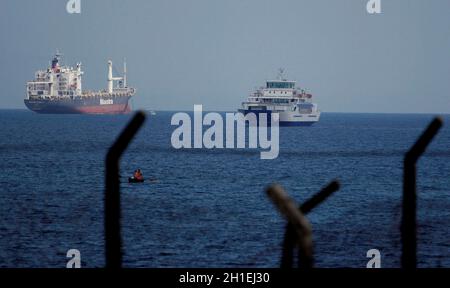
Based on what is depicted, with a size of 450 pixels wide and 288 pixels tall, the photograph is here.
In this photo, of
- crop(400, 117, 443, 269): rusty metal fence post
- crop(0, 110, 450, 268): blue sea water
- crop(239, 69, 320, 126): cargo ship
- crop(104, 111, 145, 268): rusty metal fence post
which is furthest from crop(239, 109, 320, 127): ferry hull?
crop(104, 111, 145, 268): rusty metal fence post

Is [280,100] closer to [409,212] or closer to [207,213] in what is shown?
[207,213]

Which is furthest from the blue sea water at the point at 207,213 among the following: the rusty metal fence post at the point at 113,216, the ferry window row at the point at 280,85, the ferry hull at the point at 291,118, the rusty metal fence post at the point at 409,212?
the ferry window row at the point at 280,85

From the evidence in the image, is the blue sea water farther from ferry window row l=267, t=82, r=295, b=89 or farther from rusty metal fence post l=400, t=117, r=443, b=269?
ferry window row l=267, t=82, r=295, b=89

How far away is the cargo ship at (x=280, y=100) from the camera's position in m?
144

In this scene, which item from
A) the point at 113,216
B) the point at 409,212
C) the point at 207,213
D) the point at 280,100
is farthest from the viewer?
the point at 280,100

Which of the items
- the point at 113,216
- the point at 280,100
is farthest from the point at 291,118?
the point at 113,216

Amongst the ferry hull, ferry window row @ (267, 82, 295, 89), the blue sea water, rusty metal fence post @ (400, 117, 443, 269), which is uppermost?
rusty metal fence post @ (400, 117, 443, 269)

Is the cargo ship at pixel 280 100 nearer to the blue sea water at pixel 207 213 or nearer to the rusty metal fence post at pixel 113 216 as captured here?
the blue sea water at pixel 207 213

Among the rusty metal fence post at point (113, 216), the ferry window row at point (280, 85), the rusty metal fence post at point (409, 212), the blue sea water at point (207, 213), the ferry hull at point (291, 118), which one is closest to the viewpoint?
the rusty metal fence post at point (113, 216)

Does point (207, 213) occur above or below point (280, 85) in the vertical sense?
below

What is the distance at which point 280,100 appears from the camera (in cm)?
14438

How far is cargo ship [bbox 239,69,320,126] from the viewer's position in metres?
144

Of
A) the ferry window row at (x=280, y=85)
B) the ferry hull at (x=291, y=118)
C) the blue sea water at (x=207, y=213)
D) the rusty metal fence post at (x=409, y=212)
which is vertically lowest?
the ferry hull at (x=291, y=118)
